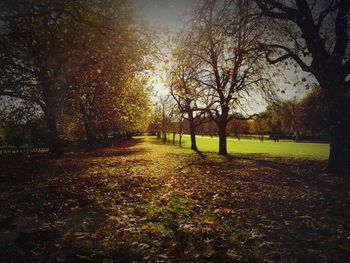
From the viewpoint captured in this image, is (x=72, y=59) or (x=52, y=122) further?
(x=52, y=122)

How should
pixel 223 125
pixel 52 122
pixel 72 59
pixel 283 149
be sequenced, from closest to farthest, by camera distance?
1. pixel 72 59
2. pixel 52 122
3. pixel 223 125
4. pixel 283 149

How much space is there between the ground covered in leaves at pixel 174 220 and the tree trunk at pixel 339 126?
4.90 feet

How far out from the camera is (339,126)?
36.2ft

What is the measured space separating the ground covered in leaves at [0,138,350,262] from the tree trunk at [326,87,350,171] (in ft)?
4.90

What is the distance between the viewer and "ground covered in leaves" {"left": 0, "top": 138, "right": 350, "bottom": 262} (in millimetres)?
4352

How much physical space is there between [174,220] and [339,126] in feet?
30.8

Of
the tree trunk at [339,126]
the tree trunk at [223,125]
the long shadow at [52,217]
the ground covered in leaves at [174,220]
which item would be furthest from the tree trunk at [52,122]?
the tree trunk at [339,126]

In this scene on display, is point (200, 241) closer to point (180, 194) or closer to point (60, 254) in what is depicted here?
point (60, 254)

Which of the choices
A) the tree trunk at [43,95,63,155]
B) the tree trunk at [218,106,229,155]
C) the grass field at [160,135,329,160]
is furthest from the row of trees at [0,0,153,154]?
the grass field at [160,135,329,160]

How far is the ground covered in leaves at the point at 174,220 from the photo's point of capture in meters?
4.35

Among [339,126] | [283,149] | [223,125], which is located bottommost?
[283,149]

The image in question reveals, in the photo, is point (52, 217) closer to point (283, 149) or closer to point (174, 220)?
point (174, 220)

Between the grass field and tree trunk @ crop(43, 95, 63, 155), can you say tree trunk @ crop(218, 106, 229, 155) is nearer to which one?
the grass field

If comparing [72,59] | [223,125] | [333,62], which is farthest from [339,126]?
[72,59]
